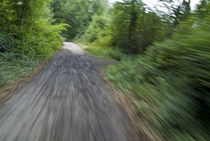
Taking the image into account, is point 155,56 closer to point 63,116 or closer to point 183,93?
point 183,93

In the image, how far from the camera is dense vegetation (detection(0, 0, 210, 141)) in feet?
10.5

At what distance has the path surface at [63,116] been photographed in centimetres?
292

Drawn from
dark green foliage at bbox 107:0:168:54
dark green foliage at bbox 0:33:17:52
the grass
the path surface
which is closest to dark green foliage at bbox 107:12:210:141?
the path surface

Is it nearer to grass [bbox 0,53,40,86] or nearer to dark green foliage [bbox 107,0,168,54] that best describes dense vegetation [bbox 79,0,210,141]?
grass [bbox 0,53,40,86]

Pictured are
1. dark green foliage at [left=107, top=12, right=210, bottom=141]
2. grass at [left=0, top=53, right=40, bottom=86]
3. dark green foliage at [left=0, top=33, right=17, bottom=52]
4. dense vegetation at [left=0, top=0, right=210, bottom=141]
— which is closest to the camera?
dark green foliage at [left=107, top=12, right=210, bottom=141]

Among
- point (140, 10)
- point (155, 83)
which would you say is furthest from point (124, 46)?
point (155, 83)

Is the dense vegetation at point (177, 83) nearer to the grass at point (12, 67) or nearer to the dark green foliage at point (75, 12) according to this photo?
the grass at point (12, 67)

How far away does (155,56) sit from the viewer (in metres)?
6.00

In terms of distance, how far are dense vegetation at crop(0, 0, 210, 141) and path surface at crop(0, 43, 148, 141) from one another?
0.76 m

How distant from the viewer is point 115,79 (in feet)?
22.3

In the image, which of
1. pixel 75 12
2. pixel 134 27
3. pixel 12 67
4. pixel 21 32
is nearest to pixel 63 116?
pixel 12 67

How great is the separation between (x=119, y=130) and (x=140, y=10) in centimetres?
1412

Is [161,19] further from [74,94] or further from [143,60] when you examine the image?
[74,94]

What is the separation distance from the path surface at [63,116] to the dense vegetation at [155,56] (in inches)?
30.1
